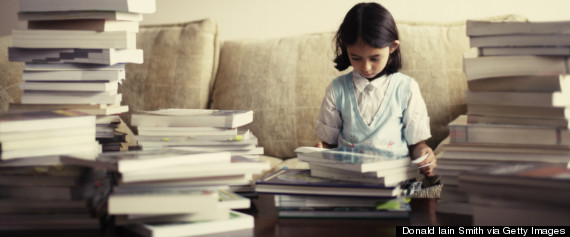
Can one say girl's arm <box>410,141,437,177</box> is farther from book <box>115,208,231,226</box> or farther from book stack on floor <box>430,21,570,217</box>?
book <box>115,208,231,226</box>

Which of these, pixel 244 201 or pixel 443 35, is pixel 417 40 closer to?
pixel 443 35

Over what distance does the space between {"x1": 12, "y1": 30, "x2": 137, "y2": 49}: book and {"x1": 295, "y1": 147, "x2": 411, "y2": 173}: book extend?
51 cm

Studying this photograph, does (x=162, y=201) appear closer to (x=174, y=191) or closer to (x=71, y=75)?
(x=174, y=191)

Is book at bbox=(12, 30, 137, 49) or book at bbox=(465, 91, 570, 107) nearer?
book at bbox=(465, 91, 570, 107)

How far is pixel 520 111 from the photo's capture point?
3.97 ft

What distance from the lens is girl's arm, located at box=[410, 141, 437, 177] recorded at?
1.76 meters

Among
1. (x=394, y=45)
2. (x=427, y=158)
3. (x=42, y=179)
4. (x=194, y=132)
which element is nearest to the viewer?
(x=42, y=179)

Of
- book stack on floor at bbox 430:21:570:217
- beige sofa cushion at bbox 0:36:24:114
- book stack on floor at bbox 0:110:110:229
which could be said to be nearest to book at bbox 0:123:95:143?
book stack on floor at bbox 0:110:110:229

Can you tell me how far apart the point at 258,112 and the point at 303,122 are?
18 cm

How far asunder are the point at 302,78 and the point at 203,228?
132 centimetres

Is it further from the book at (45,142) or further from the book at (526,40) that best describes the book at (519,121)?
the book at (45,142)

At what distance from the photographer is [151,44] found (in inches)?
101

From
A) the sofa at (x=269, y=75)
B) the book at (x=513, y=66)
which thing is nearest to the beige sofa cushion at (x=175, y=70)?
the sofa at (x=269, y=75)

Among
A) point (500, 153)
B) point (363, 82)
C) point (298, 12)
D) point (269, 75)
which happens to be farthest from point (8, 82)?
point (500, 153)
